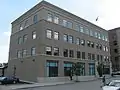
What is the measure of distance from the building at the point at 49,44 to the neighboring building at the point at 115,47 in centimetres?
2369

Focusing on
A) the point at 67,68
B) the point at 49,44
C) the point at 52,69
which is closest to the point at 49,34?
the point at 49,44

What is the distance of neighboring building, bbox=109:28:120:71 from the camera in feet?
218

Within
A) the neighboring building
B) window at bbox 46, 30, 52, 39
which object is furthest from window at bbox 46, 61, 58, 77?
the neighboring building

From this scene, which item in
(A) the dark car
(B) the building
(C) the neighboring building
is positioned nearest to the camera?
(A) the dark car

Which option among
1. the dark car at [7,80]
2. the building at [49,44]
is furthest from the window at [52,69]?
the dark car at [7,80]

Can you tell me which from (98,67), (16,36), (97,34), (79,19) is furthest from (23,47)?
(97,34)

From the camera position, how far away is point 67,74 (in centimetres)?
3534

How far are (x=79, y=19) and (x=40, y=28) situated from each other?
534 inches

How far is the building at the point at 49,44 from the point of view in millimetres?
31781

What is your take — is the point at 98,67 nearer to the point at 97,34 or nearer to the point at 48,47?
the point at 97,34

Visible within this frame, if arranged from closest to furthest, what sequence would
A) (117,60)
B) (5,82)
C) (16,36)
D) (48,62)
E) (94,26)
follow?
(5,82), (48,62), (16,36), (94,26), (117,60)

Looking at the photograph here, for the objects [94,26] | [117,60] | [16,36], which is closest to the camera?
[16,36]

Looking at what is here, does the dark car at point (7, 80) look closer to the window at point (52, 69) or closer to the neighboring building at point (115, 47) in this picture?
the window at point (52, 69)

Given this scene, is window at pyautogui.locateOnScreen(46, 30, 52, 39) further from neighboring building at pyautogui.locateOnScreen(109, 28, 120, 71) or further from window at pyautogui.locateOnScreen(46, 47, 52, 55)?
neighboring building at pyautogui.locateOnScreen(109, 28, 120, 71)
